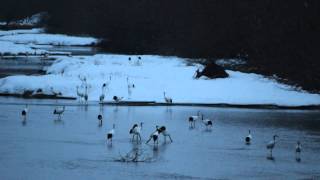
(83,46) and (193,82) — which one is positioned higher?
(83,46)

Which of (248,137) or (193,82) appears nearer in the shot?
Result: (248,137)

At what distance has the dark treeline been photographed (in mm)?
42562

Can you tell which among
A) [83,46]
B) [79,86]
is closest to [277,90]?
[79,86]

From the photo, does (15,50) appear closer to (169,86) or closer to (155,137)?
(169,86)

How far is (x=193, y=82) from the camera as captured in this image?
3422 centimetres

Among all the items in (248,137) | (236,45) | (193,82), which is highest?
(236,45)

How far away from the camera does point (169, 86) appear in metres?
33.2

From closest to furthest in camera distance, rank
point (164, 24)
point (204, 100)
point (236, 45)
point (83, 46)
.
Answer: point (204, 100) < point (236, 45) < point (164, 24) < point (83, 46)

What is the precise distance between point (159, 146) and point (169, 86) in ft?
43.3

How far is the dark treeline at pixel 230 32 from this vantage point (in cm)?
4256

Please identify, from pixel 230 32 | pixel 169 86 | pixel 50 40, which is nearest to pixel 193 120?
pixel 169 86

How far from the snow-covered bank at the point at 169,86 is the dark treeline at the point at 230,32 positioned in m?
2.50

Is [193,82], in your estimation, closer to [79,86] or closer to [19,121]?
[79,86]

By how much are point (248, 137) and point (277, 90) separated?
1229 cm
